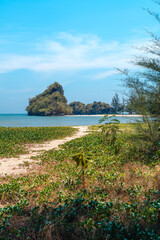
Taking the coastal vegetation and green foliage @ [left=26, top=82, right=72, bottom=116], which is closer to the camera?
the coastal vegetation

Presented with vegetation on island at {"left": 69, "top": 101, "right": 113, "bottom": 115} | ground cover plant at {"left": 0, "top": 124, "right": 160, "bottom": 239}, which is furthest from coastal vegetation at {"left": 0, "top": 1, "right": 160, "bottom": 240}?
vegetation on island at {"left": 69, "top": 101, "right": 113, "bottom": 115}

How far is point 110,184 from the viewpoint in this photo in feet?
16.9

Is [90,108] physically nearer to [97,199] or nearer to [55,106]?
[55,106]

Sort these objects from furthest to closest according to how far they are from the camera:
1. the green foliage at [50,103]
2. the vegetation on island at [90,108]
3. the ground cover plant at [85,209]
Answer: the vegetation on island at [90,108]
the green foliage at [50,103]
the ground cover plant at [85,209]

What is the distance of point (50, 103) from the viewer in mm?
127125

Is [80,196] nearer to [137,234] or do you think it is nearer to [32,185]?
[137,234]

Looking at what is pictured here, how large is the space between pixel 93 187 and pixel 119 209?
4.68 feet

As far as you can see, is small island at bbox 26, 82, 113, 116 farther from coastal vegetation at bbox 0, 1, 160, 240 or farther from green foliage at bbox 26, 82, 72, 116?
coastal vegetation at bbox 0, 1, 160, 240

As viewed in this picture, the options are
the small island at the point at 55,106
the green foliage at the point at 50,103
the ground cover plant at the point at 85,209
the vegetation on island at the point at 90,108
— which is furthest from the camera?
the vegetation on island at the point at 90,108

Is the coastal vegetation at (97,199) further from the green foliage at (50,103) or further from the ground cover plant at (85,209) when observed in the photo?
the green foliage at (50,103)

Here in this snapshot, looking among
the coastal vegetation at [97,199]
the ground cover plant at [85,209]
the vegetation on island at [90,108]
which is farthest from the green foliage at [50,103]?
the ground cover plant at [85,209]

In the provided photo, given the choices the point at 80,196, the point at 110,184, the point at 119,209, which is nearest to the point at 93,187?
the point at 110,184

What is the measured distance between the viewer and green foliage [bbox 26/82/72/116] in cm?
12038

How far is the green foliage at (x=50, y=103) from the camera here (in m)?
120
